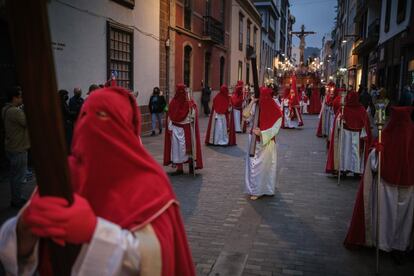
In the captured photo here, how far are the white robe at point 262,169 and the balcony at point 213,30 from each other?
15932mm

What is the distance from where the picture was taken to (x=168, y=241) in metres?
1.95

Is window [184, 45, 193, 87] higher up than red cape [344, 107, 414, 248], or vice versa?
window [184, 45, 193, 87]

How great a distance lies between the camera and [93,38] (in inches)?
478

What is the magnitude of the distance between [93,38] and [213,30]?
12883mm

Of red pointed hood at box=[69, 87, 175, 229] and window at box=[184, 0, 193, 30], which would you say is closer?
red pointed hood at box=[69, 87, 175, 229]

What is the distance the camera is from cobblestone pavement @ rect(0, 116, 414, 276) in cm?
476

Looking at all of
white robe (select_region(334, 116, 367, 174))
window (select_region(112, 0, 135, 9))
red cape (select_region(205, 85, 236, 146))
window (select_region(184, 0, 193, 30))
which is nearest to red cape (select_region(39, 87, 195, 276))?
white robe (select_region(334, 116, 367, 174))

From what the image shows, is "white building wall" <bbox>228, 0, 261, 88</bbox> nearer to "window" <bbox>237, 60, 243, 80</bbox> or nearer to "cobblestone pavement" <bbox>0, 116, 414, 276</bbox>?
"window" <bbox>237, 60, 243, 80</bbox>

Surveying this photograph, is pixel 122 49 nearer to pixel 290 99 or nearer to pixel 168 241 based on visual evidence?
pixel 290 99

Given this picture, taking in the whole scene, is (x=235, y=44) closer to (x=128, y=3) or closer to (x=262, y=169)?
(x=128, y=3)

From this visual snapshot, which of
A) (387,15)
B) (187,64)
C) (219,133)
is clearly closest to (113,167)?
(219,133)

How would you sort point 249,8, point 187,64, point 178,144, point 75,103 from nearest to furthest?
→ 1. point 178,144
2. point 75,103
3. point 187,64
4. point 249,8

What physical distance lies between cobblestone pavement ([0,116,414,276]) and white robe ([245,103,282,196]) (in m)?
0.19

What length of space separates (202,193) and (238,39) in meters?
25.9
